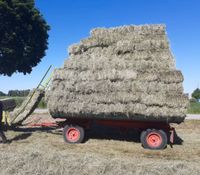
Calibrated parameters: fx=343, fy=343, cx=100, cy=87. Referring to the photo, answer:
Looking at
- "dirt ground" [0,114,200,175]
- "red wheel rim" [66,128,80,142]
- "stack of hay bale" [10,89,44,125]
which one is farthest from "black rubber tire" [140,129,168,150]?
"stack of hay bale" [10,89,44,125]

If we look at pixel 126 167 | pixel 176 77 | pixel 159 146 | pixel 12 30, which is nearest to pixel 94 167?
pixel 126 167

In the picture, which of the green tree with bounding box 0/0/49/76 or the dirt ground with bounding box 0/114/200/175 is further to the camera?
the green tree with bounding box 0/0/49/76

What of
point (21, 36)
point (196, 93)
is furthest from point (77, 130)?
point (196, 93)

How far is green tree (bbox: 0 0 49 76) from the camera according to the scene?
36.9 m

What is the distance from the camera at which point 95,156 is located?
393 inches

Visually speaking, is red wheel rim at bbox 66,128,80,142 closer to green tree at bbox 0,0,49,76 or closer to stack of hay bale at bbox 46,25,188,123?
stack of hay bale at bbox 46,25,188,123

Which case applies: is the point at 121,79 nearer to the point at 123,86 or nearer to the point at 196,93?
the point at 123,86

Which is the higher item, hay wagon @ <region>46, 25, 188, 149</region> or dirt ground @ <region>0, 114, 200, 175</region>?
hay wagon @ <region>46, 25, 188, 149</region>

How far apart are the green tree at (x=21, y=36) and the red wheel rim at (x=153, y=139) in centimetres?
2696

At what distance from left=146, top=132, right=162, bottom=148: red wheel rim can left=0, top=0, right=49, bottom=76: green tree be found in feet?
88.5

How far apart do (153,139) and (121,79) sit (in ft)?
7.88

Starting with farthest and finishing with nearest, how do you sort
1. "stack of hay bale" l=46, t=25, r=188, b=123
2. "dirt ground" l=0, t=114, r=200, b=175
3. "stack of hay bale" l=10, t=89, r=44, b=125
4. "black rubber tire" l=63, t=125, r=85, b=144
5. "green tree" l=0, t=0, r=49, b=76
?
"green tree" l=0, t=0, r=49, b=76, "stack of hay bale" l=10, t=89, r=44, b=125, "black rubber tire" l=63, t=125, r=85, b=144, "stack of hay bale" l=46, t=25, r=188, b=123, "dirt ground" l=0, t=114, r=200, b=175

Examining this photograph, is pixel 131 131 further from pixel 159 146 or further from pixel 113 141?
pixel 159 146

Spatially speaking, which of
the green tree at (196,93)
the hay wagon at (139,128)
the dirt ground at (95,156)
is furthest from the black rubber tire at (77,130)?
the green tree at (196,93)
